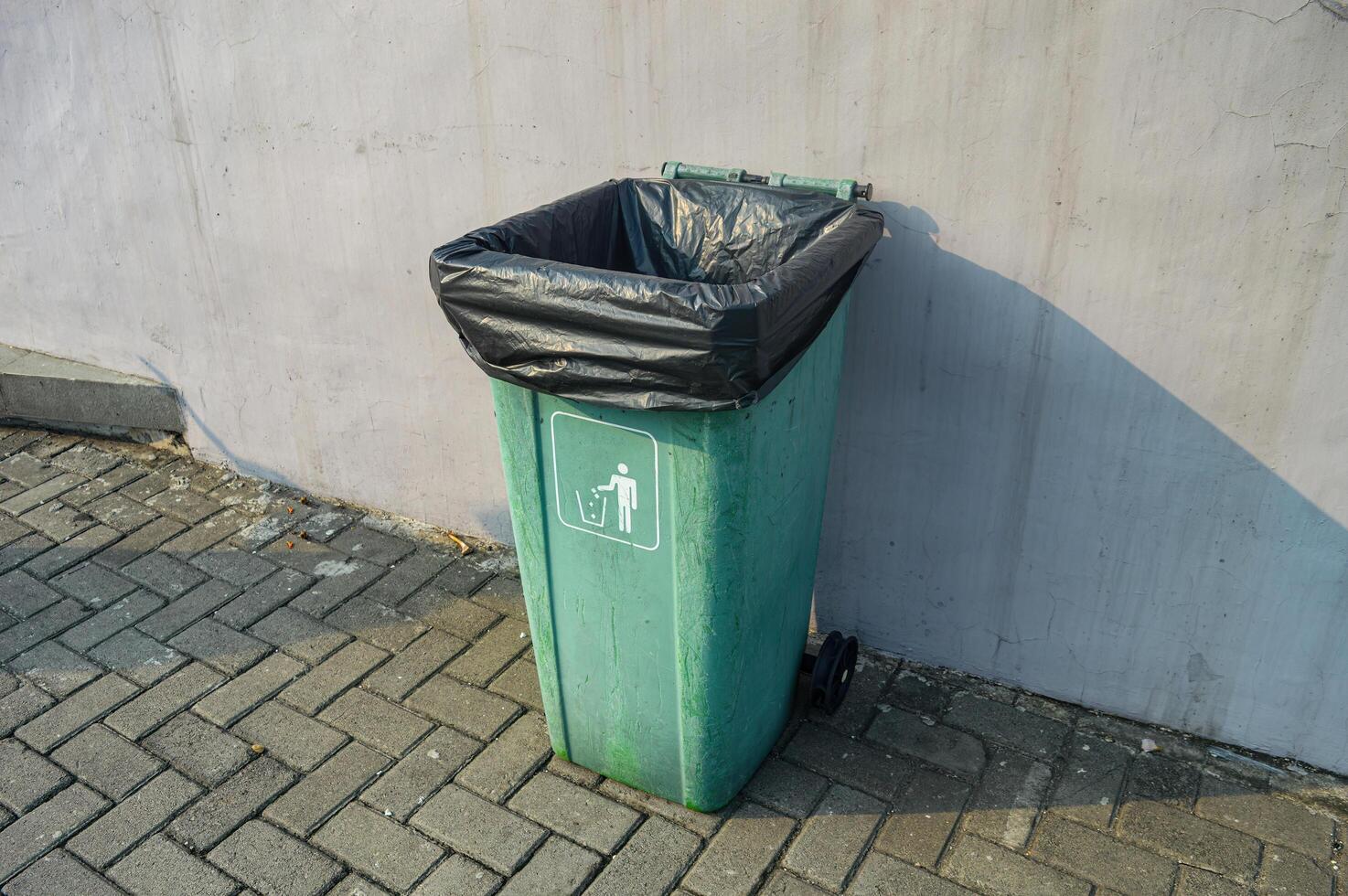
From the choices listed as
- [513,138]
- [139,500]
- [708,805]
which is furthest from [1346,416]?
[139,500]

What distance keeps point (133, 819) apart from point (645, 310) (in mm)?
2048

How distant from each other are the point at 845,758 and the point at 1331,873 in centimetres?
126

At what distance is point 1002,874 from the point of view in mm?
2904

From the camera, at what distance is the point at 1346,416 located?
9.43 feet

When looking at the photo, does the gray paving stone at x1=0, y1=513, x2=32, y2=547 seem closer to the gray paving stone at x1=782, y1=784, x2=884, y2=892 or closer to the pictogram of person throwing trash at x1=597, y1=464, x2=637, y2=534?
the pictogram of person throwing trash at x1=597, y1=464, x2=637, y2=534

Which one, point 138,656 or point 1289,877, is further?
point 138,656

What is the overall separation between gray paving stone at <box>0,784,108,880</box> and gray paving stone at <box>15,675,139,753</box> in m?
0.26

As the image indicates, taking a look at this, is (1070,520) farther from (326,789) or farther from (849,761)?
(326,789)

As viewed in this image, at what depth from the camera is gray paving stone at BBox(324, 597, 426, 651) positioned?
3855 mm

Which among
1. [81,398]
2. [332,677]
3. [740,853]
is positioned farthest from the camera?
[81,398]

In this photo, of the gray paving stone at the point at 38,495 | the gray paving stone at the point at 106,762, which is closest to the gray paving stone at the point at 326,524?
the gray paving stone at the point at 38,495

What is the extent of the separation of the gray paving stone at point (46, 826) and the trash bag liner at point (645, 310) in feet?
5.63

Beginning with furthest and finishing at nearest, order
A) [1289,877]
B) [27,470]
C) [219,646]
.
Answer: [27,470] < [219,646] < [1289,877]

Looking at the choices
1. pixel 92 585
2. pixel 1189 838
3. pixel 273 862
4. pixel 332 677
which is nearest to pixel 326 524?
pixel 92 585
